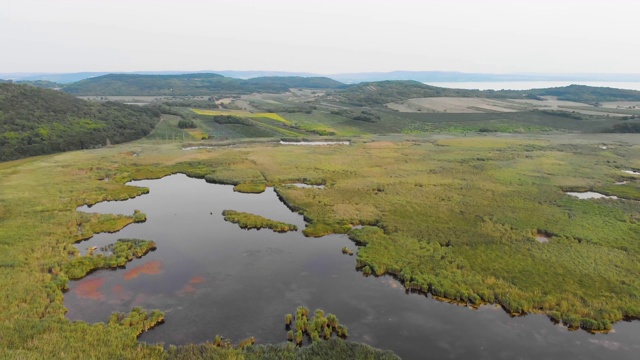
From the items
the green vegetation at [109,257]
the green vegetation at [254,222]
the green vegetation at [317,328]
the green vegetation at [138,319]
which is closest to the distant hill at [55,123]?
the green vegetation at [109,257]

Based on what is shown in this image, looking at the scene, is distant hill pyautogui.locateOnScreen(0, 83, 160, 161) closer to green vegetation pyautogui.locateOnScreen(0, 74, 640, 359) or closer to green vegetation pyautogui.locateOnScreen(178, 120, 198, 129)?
green vegetation pyautogui.locateOnScreen(0, 74, 640, 359)

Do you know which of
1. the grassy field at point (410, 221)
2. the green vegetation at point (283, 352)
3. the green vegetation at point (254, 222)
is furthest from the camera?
the green vegetation at point (254, 222)

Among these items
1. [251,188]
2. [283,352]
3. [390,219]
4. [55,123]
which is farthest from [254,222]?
[55,123]

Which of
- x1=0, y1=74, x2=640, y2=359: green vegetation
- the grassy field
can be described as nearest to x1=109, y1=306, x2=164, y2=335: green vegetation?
x1=0, y1=74, x2=640, y2=359: green vegetation

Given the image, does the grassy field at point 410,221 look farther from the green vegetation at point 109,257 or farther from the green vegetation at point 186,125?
the green vegetation at point 186,125

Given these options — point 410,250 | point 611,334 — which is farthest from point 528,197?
point 611,334

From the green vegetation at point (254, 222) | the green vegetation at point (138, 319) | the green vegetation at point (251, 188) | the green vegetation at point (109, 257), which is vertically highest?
the green vegetation at point (251, 188)

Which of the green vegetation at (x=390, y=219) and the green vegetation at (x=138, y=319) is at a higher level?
the green vegetation at (x=390, y=219)
